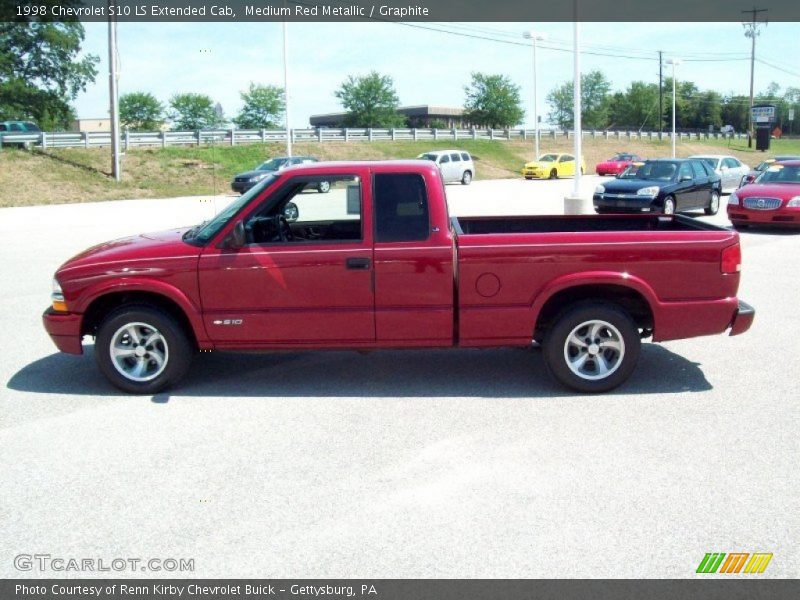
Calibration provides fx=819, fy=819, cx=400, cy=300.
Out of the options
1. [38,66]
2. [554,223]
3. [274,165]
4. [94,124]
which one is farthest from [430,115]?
[554,223]

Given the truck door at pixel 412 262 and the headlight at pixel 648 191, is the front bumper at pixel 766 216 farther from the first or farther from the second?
the truck door at pixel 412 262

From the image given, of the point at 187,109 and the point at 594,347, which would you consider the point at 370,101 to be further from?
the point at 594,347

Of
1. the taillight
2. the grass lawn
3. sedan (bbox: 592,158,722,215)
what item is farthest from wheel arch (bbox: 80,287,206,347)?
the grass lawn

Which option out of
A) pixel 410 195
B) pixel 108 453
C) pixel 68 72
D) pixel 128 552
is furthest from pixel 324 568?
pixel 68 72

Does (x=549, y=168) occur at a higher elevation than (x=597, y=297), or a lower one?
higher

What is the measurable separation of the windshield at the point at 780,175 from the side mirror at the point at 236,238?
16161 millimetres

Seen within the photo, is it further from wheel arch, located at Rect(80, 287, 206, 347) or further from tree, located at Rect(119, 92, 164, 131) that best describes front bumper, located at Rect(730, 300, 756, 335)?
tree, located at Rect(119, 92, 164, 131)

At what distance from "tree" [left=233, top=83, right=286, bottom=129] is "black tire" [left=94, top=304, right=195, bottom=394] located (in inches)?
3729

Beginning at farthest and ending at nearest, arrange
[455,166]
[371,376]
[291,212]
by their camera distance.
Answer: [455,166] → [371,376] → [291,212]

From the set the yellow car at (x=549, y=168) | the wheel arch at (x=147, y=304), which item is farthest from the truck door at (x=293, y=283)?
the yellow car at (x=549, y=168)

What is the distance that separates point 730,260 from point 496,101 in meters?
91.8

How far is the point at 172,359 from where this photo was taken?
6.41 m

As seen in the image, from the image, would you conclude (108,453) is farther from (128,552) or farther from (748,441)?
(748,441)

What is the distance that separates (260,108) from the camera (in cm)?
9931
